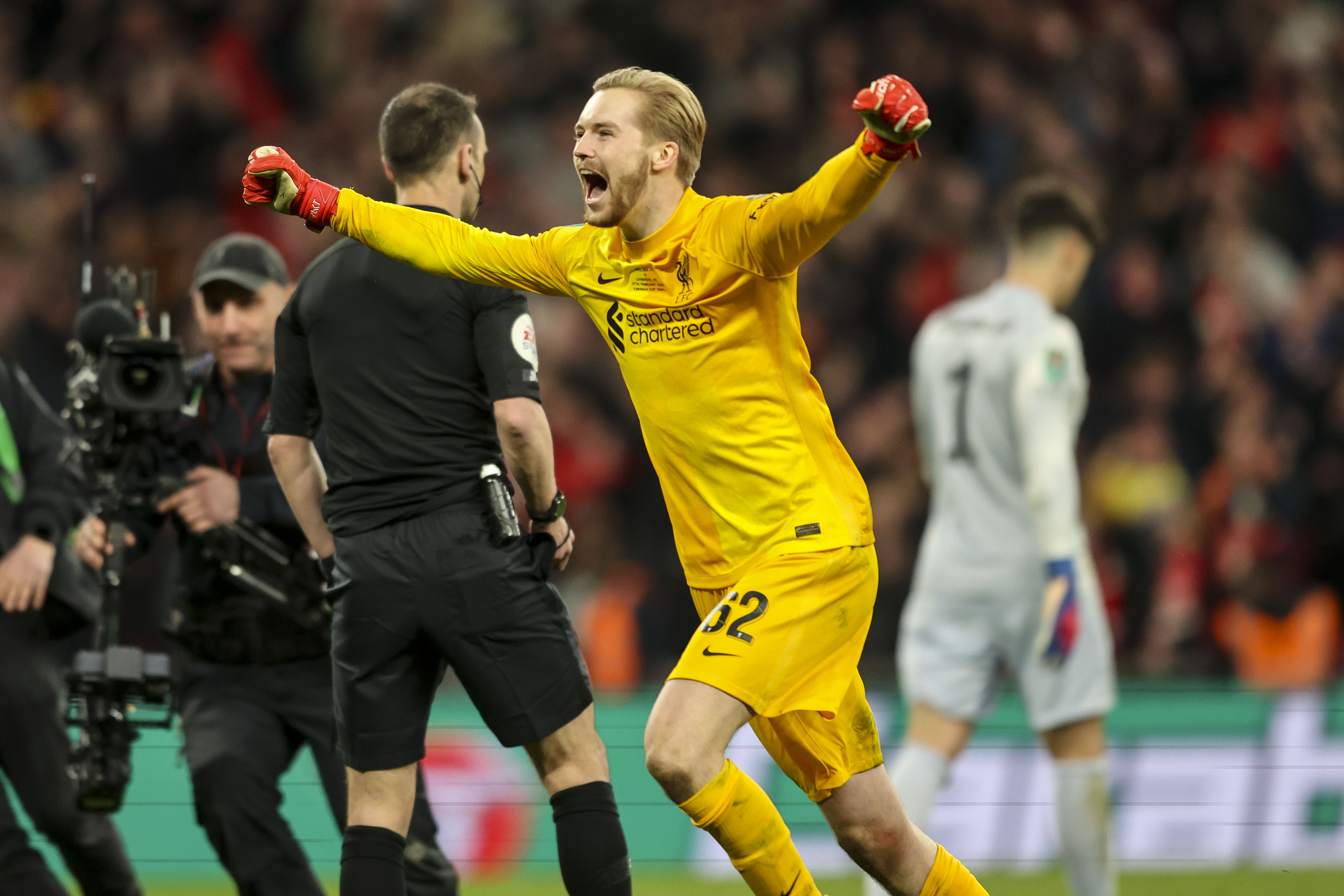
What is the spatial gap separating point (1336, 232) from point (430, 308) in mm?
9347

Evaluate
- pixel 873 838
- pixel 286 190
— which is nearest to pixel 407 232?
pixel 286 190

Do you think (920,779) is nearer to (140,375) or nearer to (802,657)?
(802,657)

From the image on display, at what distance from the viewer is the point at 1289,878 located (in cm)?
740

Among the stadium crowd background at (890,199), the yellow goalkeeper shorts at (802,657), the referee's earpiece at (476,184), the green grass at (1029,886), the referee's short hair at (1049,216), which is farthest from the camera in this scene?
the stadium crowd background at (890,199)

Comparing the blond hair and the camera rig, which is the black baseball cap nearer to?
the camera rig

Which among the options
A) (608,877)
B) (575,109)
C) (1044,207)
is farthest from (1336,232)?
(608,877)

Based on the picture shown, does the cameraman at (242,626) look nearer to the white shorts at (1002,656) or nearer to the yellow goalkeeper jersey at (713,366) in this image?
the yellow goalkeeper jersey at (713,366)

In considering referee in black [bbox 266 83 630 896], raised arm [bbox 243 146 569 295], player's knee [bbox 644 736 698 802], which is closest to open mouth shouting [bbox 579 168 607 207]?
raised arm [bbox 243 146 569 295]

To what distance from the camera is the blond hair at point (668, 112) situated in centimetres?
409

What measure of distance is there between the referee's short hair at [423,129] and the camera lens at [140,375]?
40.4 inches

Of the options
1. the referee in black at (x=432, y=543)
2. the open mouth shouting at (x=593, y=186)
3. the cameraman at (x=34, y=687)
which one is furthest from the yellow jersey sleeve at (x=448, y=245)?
the cameraman at (x=34, y=687)

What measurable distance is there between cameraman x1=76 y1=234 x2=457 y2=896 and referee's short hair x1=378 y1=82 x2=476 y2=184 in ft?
3.01

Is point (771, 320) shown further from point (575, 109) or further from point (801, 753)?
point (575, 109)

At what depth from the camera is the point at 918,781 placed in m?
5.84
